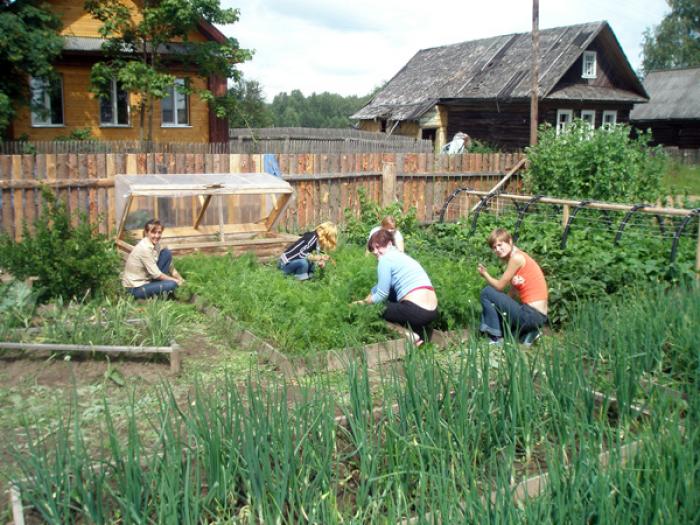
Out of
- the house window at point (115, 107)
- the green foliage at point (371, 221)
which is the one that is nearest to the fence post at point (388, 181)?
the green foliage at point (371, 221)

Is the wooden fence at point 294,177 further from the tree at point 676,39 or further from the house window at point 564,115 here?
the tree at point 676,39

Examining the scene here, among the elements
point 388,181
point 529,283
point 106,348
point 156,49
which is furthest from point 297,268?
point 156,49

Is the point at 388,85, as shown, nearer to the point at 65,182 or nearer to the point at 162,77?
the point at 162,77

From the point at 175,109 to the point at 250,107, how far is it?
66.0 feet

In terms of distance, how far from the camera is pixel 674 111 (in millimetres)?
39219

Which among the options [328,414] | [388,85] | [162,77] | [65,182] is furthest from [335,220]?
[388,85]

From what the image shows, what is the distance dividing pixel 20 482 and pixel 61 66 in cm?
2064

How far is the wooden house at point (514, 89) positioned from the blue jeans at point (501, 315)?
21990 mm

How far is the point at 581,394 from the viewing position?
163 inches

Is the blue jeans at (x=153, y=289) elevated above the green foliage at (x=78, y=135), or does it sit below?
below

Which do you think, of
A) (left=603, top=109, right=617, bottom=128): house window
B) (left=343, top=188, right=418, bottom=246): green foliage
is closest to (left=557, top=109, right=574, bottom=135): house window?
(left=603, top=109, right=617, bottom=128): house window

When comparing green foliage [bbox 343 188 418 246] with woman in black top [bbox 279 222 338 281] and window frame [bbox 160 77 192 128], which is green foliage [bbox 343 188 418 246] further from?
window frame [bbox 160 77 192 128]

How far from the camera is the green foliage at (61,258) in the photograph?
7.44 meters

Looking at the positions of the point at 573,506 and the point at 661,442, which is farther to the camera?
the point at 661,442
